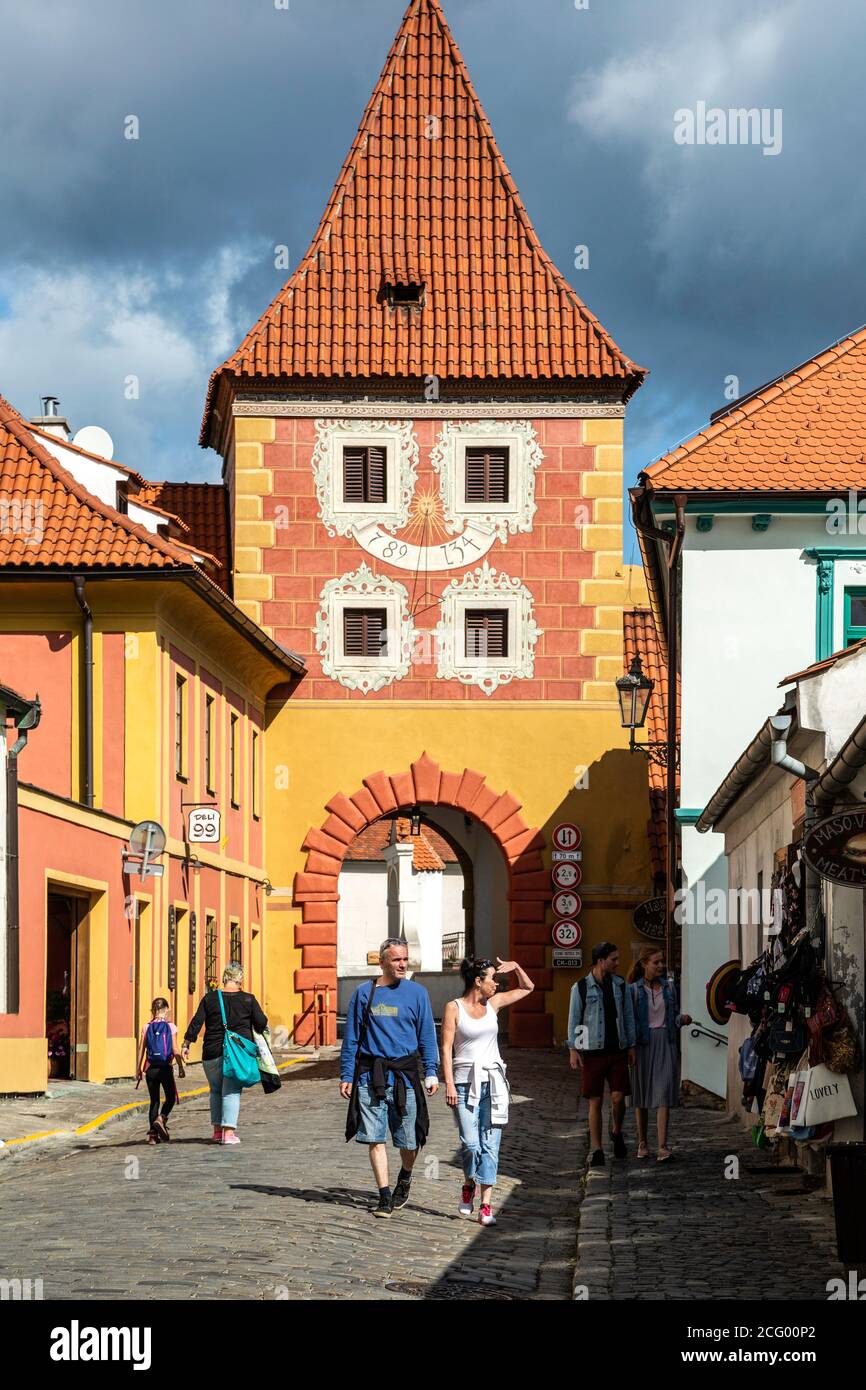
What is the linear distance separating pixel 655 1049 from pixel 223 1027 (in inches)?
135

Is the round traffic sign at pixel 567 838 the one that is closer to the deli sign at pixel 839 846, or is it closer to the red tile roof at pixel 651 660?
the red tile roof at pixel 651 660

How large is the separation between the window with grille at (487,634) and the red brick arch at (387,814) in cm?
200

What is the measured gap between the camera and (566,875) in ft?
128

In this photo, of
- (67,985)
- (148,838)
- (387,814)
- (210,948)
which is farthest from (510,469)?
(67,985)

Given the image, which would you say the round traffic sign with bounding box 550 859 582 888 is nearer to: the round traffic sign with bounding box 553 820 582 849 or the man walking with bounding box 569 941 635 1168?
the round traffic sign with bounding box 553 820 582 849

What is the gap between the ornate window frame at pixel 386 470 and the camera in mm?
39531

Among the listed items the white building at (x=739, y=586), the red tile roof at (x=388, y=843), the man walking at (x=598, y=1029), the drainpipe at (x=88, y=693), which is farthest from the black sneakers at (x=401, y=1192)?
the red tile roof at (x=388, y=843)

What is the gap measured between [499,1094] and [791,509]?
14155mm

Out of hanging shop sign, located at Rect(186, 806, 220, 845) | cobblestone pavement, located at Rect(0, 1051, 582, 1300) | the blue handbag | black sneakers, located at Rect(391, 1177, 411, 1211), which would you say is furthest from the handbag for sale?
hanging shop sign, located at Rect(186, 806, 220, 845)

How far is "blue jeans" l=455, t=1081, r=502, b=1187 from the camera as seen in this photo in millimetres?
14156

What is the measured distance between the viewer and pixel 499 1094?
47.0 feet

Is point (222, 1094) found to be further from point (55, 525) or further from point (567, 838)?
point (567, 838)

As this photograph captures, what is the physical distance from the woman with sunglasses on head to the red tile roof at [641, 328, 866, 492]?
44.3 ft
